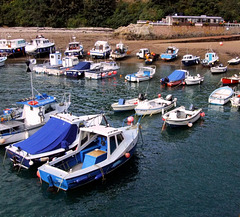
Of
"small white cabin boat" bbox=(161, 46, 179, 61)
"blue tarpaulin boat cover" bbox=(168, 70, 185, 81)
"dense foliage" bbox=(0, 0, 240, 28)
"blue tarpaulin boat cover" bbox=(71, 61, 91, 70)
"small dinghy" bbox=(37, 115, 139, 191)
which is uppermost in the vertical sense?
"dense foliage" bbox=(0, 0, 240, 28)

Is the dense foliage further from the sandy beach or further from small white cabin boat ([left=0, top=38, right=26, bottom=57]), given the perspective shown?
small white cabin boat ([left=0, top=38, right=26, bottom=57])

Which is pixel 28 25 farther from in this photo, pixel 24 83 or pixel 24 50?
pixel 24 83

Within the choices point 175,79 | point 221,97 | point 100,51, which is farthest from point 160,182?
point 100,51

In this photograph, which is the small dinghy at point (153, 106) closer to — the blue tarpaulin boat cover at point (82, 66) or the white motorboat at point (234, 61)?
the blue tarpaulin boat cover at point (82, 66)

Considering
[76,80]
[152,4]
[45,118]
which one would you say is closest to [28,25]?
[152,4]

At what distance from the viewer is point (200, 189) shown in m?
21.2

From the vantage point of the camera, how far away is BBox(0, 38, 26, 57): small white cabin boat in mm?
74875

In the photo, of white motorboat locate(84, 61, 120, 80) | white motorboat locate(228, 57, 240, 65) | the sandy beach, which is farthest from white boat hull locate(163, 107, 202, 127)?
the sandy beach

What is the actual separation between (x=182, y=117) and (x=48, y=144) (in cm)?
1494

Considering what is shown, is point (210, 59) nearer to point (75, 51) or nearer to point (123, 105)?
point (75, 51)

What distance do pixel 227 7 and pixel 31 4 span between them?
65.3 meters

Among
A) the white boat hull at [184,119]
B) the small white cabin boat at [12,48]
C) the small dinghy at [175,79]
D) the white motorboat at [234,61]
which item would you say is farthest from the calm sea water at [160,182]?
the small white cabin boat at [12,48]

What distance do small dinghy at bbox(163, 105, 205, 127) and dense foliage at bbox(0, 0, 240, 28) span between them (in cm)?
6766

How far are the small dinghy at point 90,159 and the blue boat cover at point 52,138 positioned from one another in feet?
4.33
